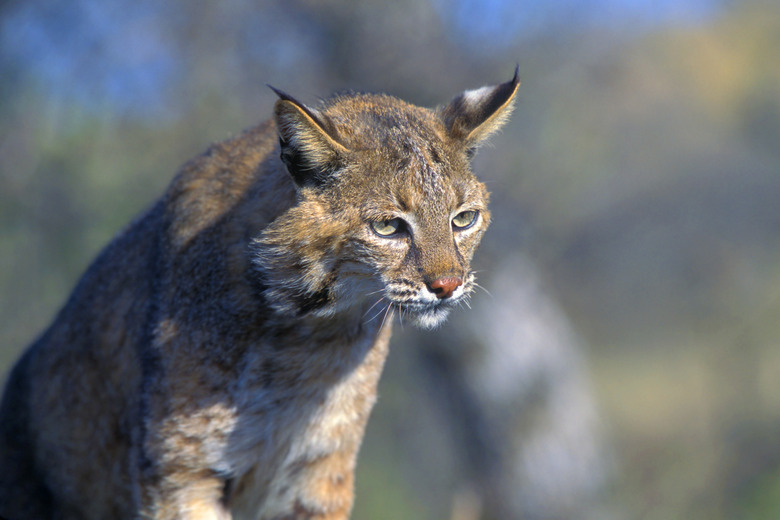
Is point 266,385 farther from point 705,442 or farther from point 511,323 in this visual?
point 705,442

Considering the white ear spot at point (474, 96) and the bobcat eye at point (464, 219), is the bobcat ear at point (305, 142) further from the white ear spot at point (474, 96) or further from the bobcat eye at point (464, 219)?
the white ear spot at point (474, 96)

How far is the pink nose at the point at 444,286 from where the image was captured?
3.53m

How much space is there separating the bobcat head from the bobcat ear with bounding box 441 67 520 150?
0.23 metres

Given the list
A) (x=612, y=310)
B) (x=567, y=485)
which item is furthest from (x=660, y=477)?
(x=612, y=310)

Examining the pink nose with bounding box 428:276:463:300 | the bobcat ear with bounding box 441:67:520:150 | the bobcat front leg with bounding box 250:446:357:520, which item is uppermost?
the bobcat ear with bounding box 441:67:520:150

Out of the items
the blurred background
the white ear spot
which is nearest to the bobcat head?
the white ear spot

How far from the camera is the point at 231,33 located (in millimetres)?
10992

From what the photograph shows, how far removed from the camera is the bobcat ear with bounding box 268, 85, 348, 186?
3.40m

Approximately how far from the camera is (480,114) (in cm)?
407

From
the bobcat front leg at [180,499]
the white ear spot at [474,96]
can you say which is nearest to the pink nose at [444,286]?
the white ear spot at [474,96]

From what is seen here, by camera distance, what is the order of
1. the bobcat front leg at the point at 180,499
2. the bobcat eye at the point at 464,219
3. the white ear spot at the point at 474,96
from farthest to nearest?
1. the white ear spot at the point at 474,96
2. the bobcat front leg at the point at 180,499
3. the bobcat eye at the point at 464,219

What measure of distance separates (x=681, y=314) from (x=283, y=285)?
1546cm

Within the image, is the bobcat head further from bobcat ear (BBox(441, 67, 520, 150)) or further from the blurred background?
the blurred background

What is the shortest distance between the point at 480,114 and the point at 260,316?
5.05 ft
